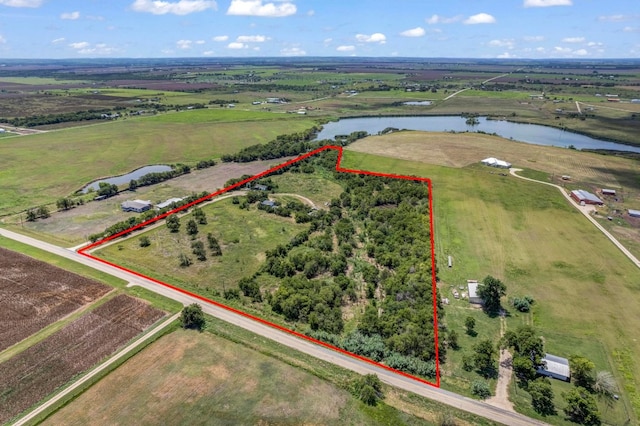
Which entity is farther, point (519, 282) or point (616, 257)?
point (616, 257)

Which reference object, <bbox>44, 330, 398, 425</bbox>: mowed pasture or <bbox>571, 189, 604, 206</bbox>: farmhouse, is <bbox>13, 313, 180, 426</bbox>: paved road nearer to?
<bbox>44, 330, 398, 425</bbox>: mowed pasture

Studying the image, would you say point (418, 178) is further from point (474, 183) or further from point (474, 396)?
point (474, 396)

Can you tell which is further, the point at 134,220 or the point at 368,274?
the point at 134,220

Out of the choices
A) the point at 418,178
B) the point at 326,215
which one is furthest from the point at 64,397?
the point at 418,178

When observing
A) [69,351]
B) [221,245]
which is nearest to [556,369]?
[221,245]

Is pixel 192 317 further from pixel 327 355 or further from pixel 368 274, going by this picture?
pixel 368 274

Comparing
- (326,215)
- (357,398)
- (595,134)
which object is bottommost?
(357,398)
